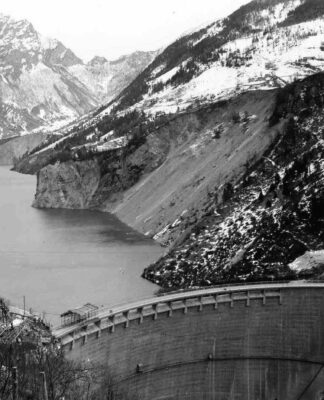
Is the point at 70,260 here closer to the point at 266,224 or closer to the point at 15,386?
the point at 266,224

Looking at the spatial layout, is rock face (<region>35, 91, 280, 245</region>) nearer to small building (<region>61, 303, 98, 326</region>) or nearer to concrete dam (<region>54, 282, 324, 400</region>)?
concrete dam (<region>54, 282, 324, 400</region>)

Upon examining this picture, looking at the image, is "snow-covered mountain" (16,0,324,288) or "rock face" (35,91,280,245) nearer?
"snow-covered mountain" (16,0,324,288)

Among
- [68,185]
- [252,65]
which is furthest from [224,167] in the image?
[252,65]

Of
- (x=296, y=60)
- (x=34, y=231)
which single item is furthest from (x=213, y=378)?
(x=296, y=60)

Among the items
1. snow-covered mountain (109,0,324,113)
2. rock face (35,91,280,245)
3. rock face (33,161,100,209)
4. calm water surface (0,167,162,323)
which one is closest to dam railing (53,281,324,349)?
calm water surface (0,167,162,323)

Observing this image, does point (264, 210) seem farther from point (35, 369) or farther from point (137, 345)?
point (35, 369)

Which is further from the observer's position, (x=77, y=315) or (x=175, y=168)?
(x=175, y=168)
